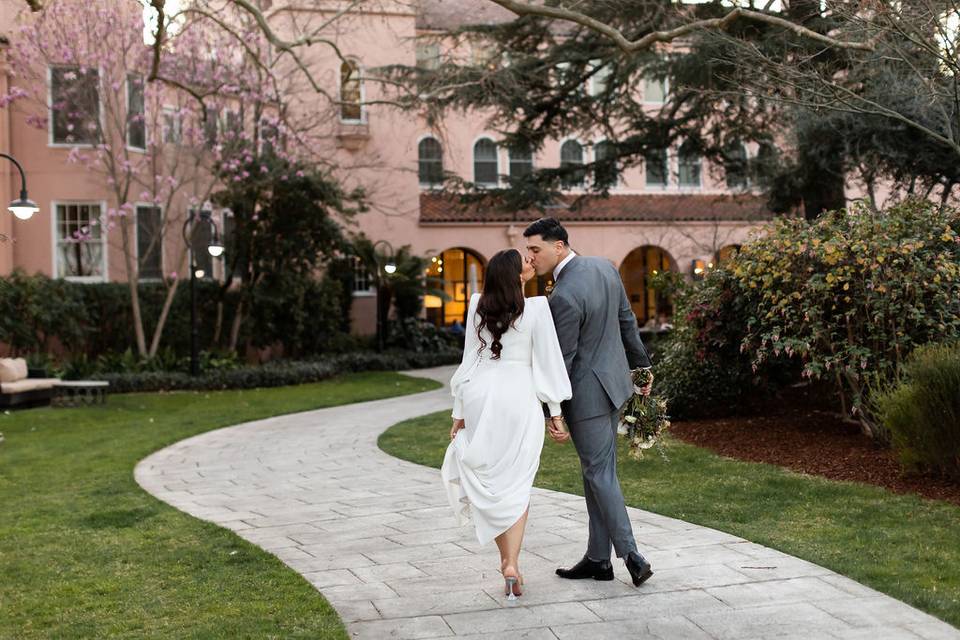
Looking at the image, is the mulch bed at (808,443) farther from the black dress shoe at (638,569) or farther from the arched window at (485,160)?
the arched window at (485,160)

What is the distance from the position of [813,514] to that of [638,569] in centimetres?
241

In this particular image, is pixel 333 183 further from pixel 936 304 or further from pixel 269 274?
pixel 936 304

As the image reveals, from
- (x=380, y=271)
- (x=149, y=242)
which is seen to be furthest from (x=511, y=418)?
(x=380, y=271)

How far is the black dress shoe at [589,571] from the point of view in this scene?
5738 mm

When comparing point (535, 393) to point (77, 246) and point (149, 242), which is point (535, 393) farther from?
point (149, 242)

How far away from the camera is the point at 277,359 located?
2600 centimetres

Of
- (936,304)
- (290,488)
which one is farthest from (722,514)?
(290,488)

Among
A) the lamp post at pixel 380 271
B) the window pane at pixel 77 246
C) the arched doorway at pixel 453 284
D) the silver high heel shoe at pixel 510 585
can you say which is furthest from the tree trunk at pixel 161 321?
the silver high heel shoe at pixel 510 585

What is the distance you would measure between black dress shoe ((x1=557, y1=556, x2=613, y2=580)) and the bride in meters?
0.37

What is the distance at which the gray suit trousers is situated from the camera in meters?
5.54

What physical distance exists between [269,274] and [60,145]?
5663 millimetres

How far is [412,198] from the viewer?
108 ft

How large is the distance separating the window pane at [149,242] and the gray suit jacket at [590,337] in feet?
67.1

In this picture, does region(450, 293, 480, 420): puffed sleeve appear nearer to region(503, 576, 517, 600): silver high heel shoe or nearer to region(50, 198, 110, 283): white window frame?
region(503, 576, 517, 600): silver high heel shoe
